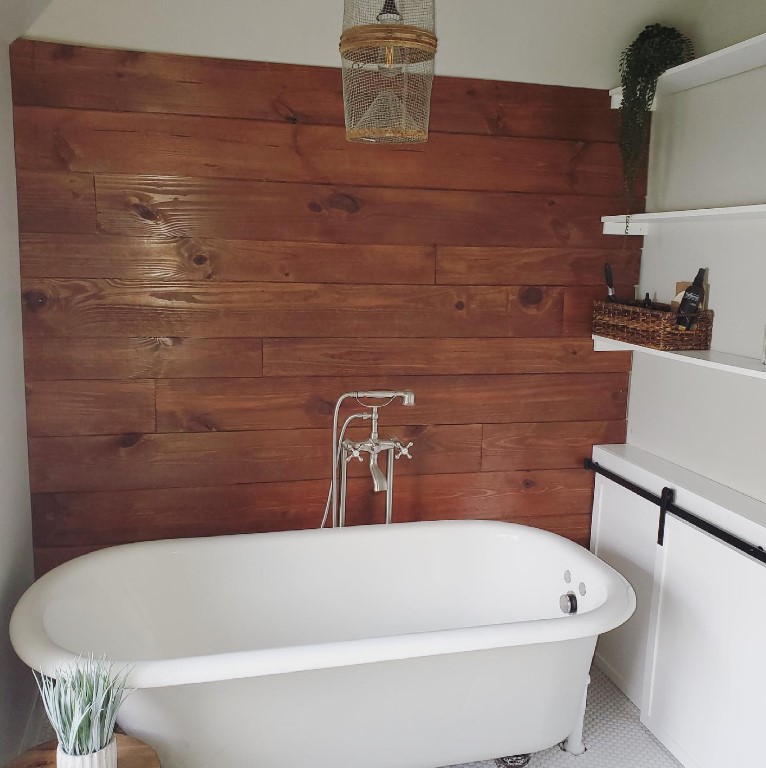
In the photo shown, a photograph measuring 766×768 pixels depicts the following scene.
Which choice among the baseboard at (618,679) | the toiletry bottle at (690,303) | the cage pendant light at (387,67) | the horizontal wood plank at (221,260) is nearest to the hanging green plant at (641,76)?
the toiletry bottle at (690,303)

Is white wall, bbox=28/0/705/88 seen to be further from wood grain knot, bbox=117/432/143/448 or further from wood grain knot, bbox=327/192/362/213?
wood grain knot, bbox=117/432/143/448

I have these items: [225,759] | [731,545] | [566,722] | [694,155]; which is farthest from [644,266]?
[225,759]

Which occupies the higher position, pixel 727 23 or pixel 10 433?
pixel 727 23

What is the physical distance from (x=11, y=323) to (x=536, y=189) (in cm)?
176

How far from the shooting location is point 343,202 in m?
2.52

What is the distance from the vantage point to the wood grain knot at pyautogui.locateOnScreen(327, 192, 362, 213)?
8.22 ft

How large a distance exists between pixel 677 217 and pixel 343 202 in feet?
3.54

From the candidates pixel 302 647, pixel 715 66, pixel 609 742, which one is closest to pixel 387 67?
pixel 715 66

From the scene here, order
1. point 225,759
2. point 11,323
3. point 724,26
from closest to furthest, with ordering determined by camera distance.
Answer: point 225,759 < point 11,323 < point 724,26

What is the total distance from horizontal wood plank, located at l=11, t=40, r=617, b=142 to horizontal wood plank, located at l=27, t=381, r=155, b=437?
33.6 inches

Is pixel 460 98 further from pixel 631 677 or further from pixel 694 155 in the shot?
pixel 631 677

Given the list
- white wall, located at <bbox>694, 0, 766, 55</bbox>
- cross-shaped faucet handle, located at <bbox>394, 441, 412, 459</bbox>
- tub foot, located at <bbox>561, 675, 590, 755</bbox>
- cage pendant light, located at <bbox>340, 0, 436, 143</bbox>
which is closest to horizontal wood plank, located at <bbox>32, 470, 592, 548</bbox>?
cross-shaped faucet handle, located at <bbox>394, 441, 412, 459</bbox>

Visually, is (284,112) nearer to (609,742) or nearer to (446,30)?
(446,30)

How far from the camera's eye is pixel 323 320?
2559mm
